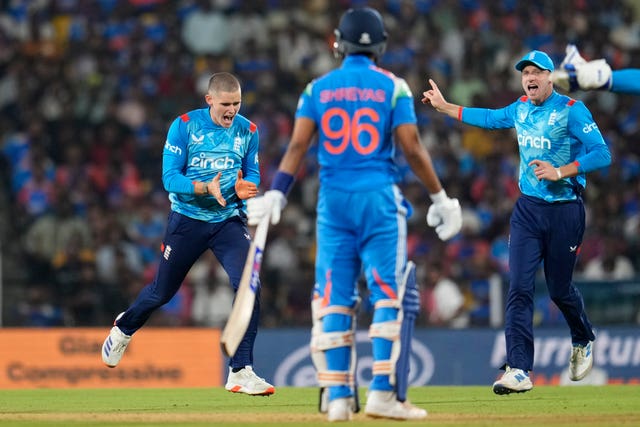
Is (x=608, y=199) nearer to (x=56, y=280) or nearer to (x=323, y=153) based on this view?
(x=56, y=280)

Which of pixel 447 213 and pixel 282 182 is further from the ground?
pixel 282 182

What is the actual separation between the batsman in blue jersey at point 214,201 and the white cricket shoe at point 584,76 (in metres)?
3.27

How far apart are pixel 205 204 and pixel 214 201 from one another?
83mm

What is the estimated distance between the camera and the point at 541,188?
11125mm

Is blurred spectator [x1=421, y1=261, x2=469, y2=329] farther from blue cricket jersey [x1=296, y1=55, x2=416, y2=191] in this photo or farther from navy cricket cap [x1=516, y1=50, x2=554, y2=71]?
blue cricket jersey [x1=296, y1=55, x2=416, y2=191]

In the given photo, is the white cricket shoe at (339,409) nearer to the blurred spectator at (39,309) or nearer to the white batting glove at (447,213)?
the white batting glove at (447,213)

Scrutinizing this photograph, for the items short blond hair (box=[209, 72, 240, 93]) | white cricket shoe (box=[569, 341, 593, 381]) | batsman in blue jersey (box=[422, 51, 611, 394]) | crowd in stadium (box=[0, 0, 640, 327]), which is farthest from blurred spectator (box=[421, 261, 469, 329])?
short blond hair (box=[209, 72, 240, 93])

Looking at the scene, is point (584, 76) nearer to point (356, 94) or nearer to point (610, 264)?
point (356, 94)

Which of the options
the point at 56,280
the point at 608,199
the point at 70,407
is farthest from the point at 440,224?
the point at 608,199

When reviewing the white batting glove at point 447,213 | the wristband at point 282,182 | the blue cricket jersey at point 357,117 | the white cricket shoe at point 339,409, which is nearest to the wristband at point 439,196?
the white batting glove at point 447,213

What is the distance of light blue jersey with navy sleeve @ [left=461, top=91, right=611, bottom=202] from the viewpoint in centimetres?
1088

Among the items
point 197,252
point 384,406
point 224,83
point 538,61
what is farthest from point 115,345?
point 538,61

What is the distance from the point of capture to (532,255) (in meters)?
11.1

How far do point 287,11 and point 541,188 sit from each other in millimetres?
12594
